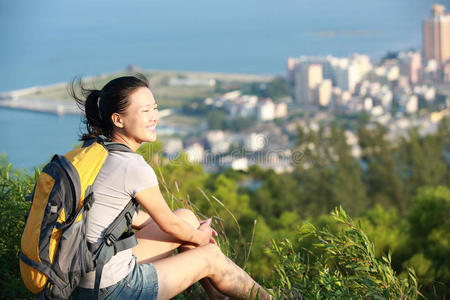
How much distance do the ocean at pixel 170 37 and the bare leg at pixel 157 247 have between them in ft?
40.4

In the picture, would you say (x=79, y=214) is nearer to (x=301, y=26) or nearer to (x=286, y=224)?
(x=286, y=224)

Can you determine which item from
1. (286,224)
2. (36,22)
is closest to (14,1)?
(36,22)

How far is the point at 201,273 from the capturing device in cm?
122

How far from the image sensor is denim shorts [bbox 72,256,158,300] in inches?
43.2

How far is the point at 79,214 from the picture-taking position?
3.44 ft

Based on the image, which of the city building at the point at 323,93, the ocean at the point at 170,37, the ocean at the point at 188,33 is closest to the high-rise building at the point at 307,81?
the city building at the point at 323,93

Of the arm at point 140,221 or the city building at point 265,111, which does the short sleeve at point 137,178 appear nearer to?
the arm at point 140,221

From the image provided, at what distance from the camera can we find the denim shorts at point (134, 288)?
110 cm

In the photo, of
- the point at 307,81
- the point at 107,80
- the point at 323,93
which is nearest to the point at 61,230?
the point at 107,80

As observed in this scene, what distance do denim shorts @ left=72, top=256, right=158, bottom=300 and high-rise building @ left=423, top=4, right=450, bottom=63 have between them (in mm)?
30498

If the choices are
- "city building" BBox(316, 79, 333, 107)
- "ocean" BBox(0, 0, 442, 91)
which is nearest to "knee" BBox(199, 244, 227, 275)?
"ocean" BBox(0, 0, 442, 91)

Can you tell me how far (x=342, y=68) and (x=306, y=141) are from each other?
14.4 metres

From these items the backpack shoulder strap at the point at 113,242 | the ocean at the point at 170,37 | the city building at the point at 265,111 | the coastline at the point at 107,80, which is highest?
the ocean at the point at 170,37

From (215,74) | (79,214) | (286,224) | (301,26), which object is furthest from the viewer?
(301,26)
